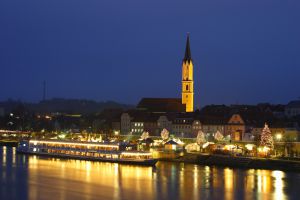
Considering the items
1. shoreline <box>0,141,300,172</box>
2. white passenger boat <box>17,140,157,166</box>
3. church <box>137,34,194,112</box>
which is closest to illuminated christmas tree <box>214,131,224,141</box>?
shoreline <box>0,141,300,172</box>

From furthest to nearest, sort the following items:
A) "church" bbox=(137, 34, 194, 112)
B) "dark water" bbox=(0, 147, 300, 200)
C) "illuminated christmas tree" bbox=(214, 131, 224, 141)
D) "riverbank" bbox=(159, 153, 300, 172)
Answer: "church" bbox=(137, 34, 194, 112) < "illuminated christmas tree" bbox=(214, 131, 224, 141) < "riverbank" bbox=(159, 153, 300, 172) < "dark water" bbox=(0, 147, 300, 200)

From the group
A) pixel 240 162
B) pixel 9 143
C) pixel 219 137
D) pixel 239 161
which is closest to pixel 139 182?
pixel 240 162

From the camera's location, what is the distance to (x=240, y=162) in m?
33.0

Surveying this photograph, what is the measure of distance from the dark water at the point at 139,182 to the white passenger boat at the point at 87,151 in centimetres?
102

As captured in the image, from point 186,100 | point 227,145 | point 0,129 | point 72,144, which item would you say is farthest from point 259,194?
point 0,129

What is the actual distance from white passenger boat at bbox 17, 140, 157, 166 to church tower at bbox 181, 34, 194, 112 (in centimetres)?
1969

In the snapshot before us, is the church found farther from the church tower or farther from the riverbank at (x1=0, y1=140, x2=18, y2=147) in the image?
the riverbank at (x1=0, y1=140, x2=18, y2=147)

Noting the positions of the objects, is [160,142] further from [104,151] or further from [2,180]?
[2,180]

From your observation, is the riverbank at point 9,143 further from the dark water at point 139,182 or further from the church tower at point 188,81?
the dark water at point 139,182

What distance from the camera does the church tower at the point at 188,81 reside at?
57656 mm

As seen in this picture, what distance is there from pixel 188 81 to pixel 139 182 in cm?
3180

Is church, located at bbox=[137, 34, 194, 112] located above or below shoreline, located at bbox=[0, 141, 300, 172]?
above

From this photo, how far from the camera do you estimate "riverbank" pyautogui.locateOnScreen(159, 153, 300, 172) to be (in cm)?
3125

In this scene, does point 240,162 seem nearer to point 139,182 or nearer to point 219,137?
point 139,182
